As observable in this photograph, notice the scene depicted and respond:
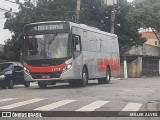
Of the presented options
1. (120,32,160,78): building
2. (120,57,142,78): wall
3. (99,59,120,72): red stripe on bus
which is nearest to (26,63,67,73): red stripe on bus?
(99,59,120,72): red stripe on bus

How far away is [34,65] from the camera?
21.0 metres

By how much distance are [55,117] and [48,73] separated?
406 inches

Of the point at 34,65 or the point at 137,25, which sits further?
the point at 137,25

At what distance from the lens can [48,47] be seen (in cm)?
2075

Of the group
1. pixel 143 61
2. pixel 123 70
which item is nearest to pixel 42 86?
pixel 123 70

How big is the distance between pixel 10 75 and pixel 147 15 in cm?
2822

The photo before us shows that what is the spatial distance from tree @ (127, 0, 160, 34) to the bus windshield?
2803cm

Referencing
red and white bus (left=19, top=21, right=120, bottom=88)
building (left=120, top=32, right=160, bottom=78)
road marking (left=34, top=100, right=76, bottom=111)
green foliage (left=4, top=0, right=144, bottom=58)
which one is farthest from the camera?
Result: building (left=120, top=32, right=160, bottom=78)

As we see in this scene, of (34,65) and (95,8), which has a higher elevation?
(95,8)

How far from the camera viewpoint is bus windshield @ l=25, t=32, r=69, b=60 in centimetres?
2066

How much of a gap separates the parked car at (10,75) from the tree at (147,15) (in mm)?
24916

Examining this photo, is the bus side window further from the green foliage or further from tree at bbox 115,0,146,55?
tree at bbox 115,0,146,55

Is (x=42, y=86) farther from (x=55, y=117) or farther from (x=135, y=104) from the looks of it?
(x=55, y=117)

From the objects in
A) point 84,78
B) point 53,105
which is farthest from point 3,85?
point 53,105
